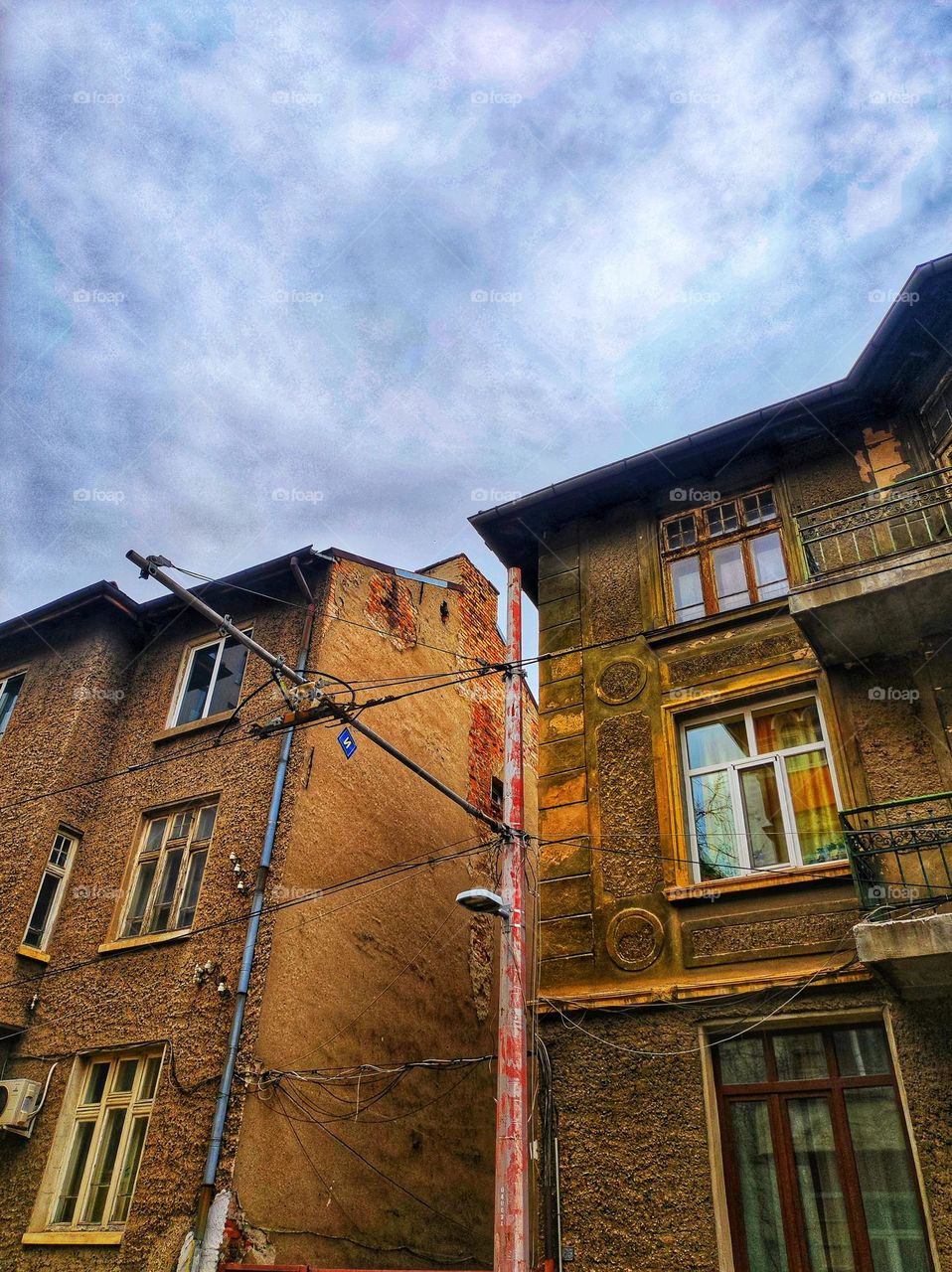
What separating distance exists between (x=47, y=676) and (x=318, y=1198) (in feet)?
31.3

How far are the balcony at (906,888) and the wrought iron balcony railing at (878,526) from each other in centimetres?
249

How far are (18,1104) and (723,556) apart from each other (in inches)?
432

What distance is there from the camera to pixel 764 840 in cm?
918

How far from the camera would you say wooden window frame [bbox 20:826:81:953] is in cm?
1313

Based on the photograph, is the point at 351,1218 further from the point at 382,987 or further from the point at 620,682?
the point at 620,682

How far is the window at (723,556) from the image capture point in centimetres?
1098

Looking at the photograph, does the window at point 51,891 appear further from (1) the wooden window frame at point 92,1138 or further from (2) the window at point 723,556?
(2) the window at point 723,556

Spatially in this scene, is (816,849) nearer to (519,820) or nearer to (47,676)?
(519,820)

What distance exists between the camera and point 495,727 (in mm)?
18688

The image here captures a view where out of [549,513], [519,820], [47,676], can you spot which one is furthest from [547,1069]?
[47,676]

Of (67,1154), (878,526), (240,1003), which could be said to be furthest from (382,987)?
(878,526)

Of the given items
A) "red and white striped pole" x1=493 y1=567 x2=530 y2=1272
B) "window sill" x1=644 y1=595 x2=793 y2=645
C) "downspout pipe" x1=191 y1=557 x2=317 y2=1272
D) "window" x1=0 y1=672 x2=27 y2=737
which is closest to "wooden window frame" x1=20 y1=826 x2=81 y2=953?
"window" x1=0 y1=672 x2=27 y2=737

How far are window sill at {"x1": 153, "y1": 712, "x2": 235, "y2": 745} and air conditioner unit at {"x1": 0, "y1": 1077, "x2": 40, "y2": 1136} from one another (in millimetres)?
4829

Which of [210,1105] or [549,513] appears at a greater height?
[549,513]
